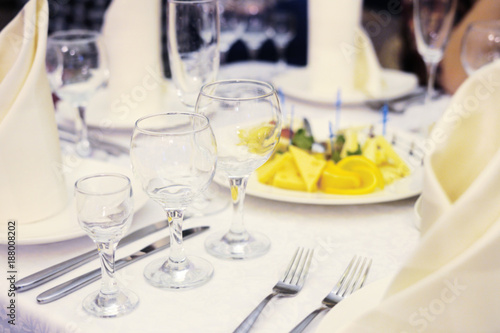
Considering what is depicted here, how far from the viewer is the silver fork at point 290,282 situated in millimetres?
753

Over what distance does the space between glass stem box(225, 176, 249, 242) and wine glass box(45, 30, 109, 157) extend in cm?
54

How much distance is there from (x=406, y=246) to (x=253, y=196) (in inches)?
13.0

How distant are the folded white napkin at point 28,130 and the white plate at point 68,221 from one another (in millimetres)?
20

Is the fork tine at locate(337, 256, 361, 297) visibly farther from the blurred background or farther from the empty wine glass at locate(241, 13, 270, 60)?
the empty wine glass at locate(241, 13, 270, 60)

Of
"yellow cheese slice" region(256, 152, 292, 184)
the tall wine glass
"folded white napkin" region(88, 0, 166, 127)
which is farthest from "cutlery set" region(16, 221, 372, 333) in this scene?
the tall wine glass

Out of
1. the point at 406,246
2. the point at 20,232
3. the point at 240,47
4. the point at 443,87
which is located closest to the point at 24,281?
A: the point at 20,232

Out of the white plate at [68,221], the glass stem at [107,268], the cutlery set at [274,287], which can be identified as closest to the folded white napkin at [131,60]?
the white plate at [68,221]

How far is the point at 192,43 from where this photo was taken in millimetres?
1186

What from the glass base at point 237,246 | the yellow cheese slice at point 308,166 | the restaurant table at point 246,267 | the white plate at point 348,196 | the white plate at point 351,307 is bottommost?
the restaurant table at point 246,267

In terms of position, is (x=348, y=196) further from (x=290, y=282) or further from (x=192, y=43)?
(x=192, y=43)

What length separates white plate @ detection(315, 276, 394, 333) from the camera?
68cm

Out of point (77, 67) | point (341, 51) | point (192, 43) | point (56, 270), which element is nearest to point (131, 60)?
point (77, 67)

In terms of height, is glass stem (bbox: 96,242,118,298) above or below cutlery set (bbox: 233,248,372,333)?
above

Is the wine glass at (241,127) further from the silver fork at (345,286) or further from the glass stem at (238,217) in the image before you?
the silver fork at (345,286)
